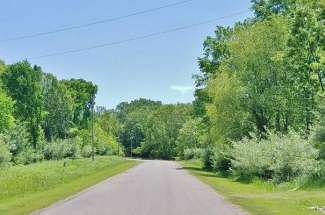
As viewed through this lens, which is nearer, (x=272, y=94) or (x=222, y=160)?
(x=272, y=94)

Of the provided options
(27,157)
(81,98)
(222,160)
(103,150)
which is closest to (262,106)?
(222,160)

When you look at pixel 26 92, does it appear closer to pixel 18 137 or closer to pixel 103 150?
pixel 18 137

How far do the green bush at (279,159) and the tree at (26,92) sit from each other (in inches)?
2528

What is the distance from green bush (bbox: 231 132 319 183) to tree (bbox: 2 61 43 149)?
64.2 metres

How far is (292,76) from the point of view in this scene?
46969mm

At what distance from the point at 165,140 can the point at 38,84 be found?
2598 inches

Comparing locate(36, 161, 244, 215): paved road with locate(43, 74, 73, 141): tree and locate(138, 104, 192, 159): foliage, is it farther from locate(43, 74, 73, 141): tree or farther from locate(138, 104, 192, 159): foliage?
locate(138, 104, 192, 159): foliage

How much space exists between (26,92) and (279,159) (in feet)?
236

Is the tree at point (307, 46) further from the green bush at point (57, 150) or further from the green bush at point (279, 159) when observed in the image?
the green bush at point (57, 150)

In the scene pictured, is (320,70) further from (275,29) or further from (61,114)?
(61,114)

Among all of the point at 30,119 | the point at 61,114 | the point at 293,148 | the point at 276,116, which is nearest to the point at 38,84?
the point at 30,119

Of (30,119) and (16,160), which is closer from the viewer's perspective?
(16,160)

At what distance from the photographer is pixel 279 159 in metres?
33.9

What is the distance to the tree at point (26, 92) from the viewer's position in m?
96.8
